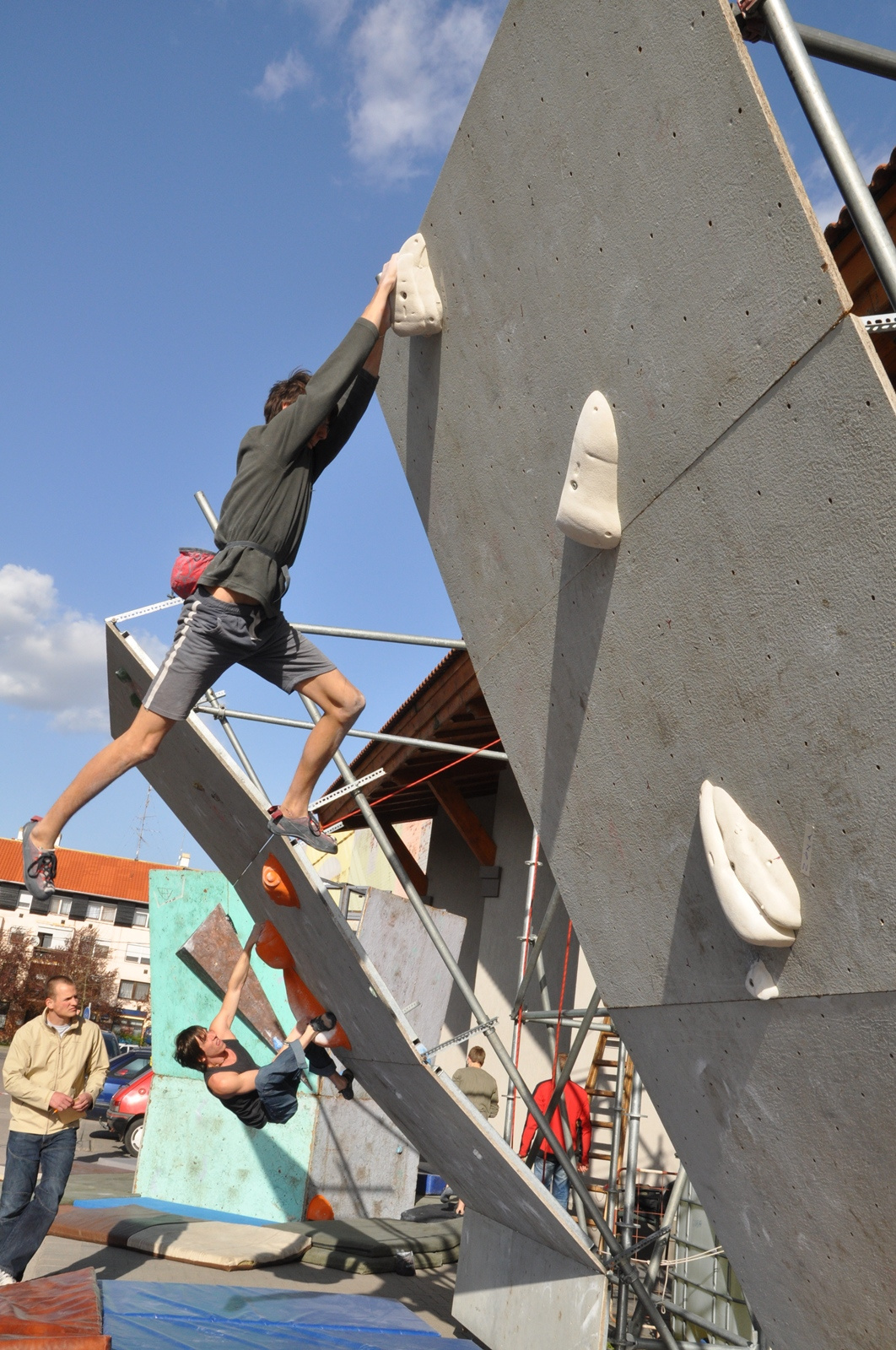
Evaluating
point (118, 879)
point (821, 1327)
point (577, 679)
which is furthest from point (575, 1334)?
point (118, 879)

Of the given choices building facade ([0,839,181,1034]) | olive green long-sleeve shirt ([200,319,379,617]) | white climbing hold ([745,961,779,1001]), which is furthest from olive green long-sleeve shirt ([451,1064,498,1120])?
building facade ([0,839,181,1034])

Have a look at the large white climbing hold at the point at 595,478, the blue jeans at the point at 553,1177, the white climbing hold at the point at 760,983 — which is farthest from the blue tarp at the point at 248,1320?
the large white climbing hold at the point at 595,478

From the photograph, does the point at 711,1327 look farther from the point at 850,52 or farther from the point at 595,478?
the point at 850,52

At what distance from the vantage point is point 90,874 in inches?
2608

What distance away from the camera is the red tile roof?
64062mm

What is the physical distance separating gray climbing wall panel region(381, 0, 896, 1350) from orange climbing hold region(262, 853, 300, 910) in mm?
1820

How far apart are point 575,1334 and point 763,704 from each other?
11.3 ft

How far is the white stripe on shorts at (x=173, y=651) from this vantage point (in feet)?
11.2

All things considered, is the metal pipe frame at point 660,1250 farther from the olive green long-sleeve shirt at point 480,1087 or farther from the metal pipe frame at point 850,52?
the metal pipe frame at point 850,52

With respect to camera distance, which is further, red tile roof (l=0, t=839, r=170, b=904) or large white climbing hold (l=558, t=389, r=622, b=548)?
red tile roof (l=0, t=839, r=170, b=904)

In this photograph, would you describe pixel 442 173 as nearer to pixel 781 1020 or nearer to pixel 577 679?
pixel 577 679

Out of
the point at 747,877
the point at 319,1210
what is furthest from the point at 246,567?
the point at 319,1210

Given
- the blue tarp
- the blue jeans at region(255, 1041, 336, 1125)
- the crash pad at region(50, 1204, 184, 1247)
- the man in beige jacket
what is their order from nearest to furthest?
the blue tarp → the blue jeans at region(255, 1041, 336, 1125) → the man in beige jacket → the crash pad at region(50, 1204, 184, 1247)

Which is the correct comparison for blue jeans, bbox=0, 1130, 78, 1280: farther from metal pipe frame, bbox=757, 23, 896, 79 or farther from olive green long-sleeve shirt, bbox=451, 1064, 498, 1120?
metal pipe frame, bbox=757, 23, 896, 79
